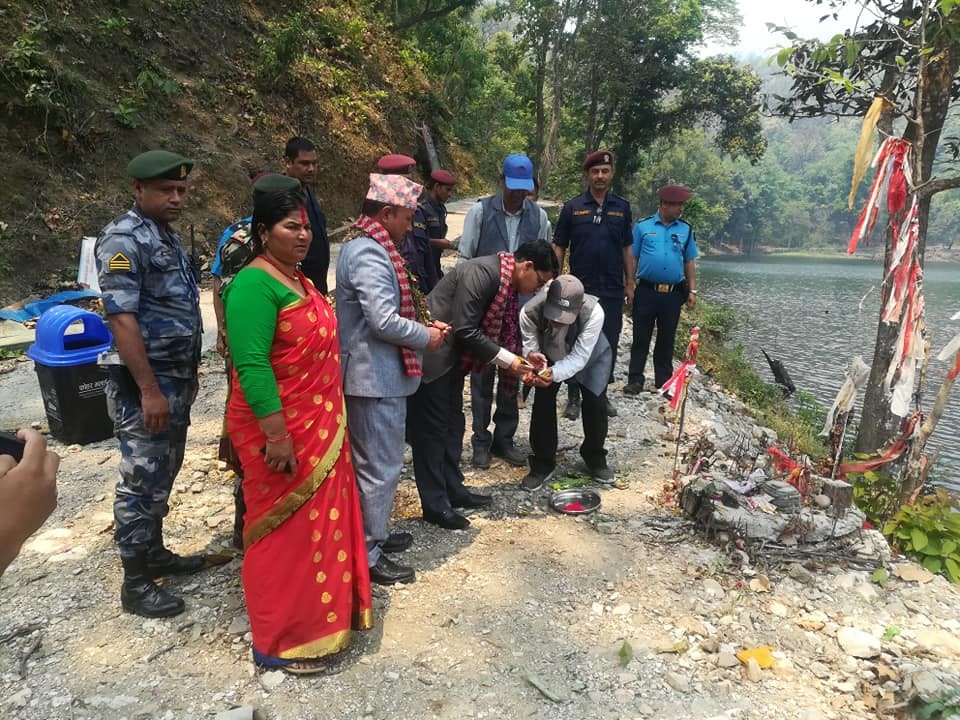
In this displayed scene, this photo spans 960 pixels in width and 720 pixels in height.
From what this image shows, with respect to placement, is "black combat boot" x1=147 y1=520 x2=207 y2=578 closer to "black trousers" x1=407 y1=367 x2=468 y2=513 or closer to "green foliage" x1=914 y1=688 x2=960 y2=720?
"black trousers" x1=407 y1=367 x2=468 y2=513

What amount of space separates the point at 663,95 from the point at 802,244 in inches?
2245

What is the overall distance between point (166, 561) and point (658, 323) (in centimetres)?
448

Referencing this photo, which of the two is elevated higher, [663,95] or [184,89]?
[663,95]

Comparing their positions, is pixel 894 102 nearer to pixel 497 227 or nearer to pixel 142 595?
pixel 497 227

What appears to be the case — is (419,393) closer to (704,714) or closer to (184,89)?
(704,714)

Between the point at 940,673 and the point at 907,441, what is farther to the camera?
the point at 907,441

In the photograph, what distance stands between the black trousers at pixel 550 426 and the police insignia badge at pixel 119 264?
2.34 m

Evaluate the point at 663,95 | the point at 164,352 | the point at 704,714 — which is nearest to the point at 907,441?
the point at 704,714

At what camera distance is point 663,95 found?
2053 centimetres

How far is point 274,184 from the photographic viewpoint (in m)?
2.21

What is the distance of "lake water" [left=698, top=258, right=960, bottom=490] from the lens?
40.4 ft

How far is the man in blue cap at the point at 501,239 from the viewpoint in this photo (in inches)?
164

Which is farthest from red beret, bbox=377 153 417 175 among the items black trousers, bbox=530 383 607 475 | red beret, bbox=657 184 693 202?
red beret, bbox=657 184 693 202

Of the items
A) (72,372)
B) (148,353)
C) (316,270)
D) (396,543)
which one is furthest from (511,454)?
(72,372)
